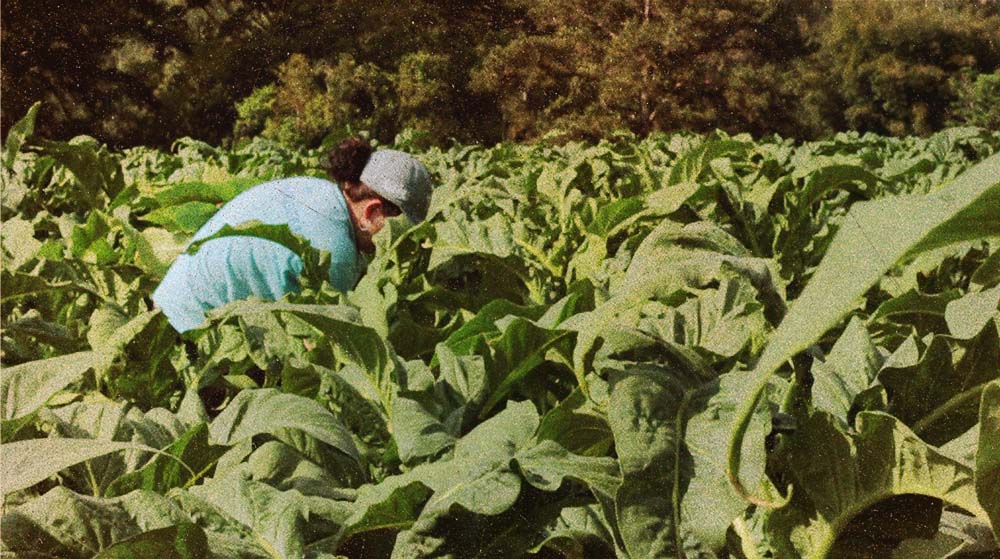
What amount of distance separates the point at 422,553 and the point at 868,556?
0.38m

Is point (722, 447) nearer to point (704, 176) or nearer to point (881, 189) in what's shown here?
point (704, 176)

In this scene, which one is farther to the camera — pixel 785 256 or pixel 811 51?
pixel 811 51

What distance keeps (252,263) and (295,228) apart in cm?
21

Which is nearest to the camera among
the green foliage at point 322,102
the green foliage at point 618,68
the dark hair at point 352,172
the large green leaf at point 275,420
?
the large green leaf at point 275,420

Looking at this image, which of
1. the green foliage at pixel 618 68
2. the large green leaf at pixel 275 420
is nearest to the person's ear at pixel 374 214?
the large green leaf at pixel 275 420

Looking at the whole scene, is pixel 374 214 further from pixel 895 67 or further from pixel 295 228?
pixel 895 67

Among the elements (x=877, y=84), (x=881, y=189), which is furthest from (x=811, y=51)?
(x=881, y=189)

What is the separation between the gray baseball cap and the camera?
4.05 meters

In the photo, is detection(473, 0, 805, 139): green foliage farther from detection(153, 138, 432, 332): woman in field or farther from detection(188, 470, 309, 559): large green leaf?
detection(188, 470, 309, 559): large green leaf

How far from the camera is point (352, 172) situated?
4.25m

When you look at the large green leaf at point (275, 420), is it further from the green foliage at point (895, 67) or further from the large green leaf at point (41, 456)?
the green foliage at point (895, 67)

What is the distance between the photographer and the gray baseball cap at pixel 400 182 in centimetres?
405

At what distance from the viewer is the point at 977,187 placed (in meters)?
0.52

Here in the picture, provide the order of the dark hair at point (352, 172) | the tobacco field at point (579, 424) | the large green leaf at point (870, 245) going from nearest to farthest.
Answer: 1. the large green leaf at point (870, 245)
2. the tobacco field at point (579, 424)
3. the dark hair at point (352, 172)
